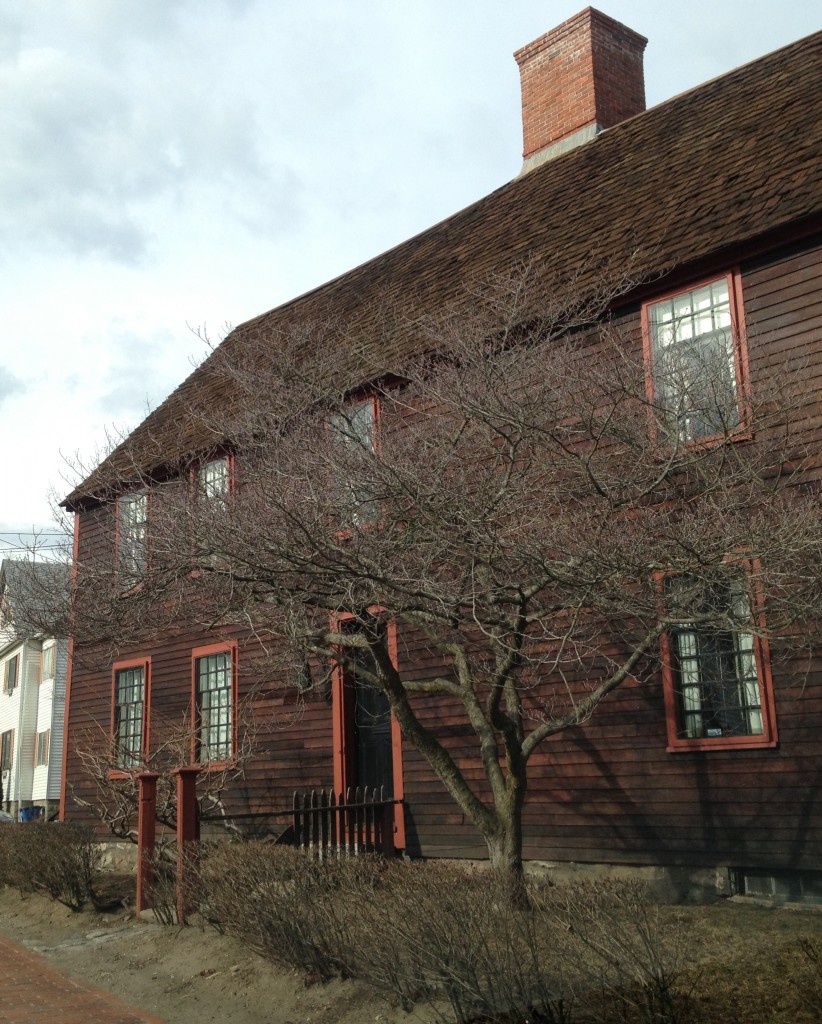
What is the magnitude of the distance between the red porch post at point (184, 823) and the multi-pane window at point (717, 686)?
451 centimetres

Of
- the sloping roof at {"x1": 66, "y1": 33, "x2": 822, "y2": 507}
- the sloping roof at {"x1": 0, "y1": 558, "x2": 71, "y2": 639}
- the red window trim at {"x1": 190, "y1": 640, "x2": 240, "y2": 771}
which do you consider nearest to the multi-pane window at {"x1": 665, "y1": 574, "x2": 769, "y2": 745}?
the sloping roof at {"x1": 66, "y1": 33, "x2": 822, "y2": 507}

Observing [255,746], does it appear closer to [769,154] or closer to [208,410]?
[208,410]

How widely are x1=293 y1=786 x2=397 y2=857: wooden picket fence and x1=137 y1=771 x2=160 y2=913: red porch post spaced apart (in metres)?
1.42

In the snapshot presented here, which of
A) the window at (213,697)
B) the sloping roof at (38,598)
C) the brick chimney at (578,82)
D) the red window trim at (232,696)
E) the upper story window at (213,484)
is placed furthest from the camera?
the brick chimney at (578,82)

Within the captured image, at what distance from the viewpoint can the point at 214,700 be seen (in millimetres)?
15797

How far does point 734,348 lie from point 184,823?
6445 mm

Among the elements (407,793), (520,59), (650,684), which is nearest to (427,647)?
(407,793)

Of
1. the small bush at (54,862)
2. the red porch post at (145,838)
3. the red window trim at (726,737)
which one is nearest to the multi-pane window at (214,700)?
the small bush at (54,862)

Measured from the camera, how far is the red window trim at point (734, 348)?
28.0 ft

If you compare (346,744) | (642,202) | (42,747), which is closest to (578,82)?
(642,202)

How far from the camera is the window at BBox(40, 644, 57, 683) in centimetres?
3259

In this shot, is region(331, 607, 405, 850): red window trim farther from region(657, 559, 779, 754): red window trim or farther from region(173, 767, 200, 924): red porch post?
region(657, 559, 779, 754): red window trim

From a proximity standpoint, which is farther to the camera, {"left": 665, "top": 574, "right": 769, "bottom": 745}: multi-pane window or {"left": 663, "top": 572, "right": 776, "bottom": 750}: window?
{"left": 665, "top": 574, "right": 769, "bottom": 745}: multi-pane window

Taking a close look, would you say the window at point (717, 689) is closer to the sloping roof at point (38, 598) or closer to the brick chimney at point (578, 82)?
the sloping roof at point (38, 598)
